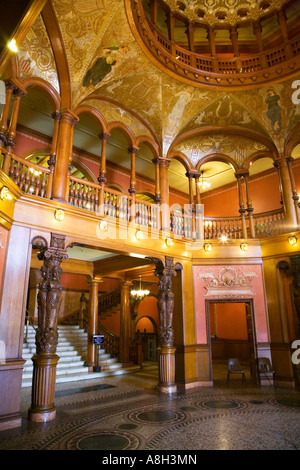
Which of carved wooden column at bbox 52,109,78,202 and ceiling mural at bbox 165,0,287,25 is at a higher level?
ceiling mural at bbox 165,0,287,25

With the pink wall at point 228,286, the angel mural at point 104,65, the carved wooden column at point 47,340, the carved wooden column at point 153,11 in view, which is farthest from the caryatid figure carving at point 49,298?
the carved wooden column at point 153,11

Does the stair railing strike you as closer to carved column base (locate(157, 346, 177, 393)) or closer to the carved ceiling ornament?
carved column base (locate(157, 346, 177, 393))

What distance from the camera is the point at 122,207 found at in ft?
27.7

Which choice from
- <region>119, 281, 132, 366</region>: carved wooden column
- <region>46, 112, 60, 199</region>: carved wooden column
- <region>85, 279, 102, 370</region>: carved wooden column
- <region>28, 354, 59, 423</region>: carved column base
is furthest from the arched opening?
<region>28, 354, 59, 423</region>: carved column base

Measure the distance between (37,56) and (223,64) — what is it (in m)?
5.81

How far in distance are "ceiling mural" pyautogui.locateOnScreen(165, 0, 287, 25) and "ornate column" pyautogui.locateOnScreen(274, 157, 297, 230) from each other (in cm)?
458

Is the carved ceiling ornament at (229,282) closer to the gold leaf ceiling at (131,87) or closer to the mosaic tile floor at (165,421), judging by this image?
the mosaic tile floor at (165,421)

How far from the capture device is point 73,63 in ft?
23.7

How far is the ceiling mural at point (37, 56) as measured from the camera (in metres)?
6.59

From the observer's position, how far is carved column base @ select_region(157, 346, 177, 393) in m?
8.14

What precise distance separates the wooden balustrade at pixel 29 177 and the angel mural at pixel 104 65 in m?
2.67

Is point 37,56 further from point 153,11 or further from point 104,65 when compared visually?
point 153,11

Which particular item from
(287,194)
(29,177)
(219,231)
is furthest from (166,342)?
(287,194)
